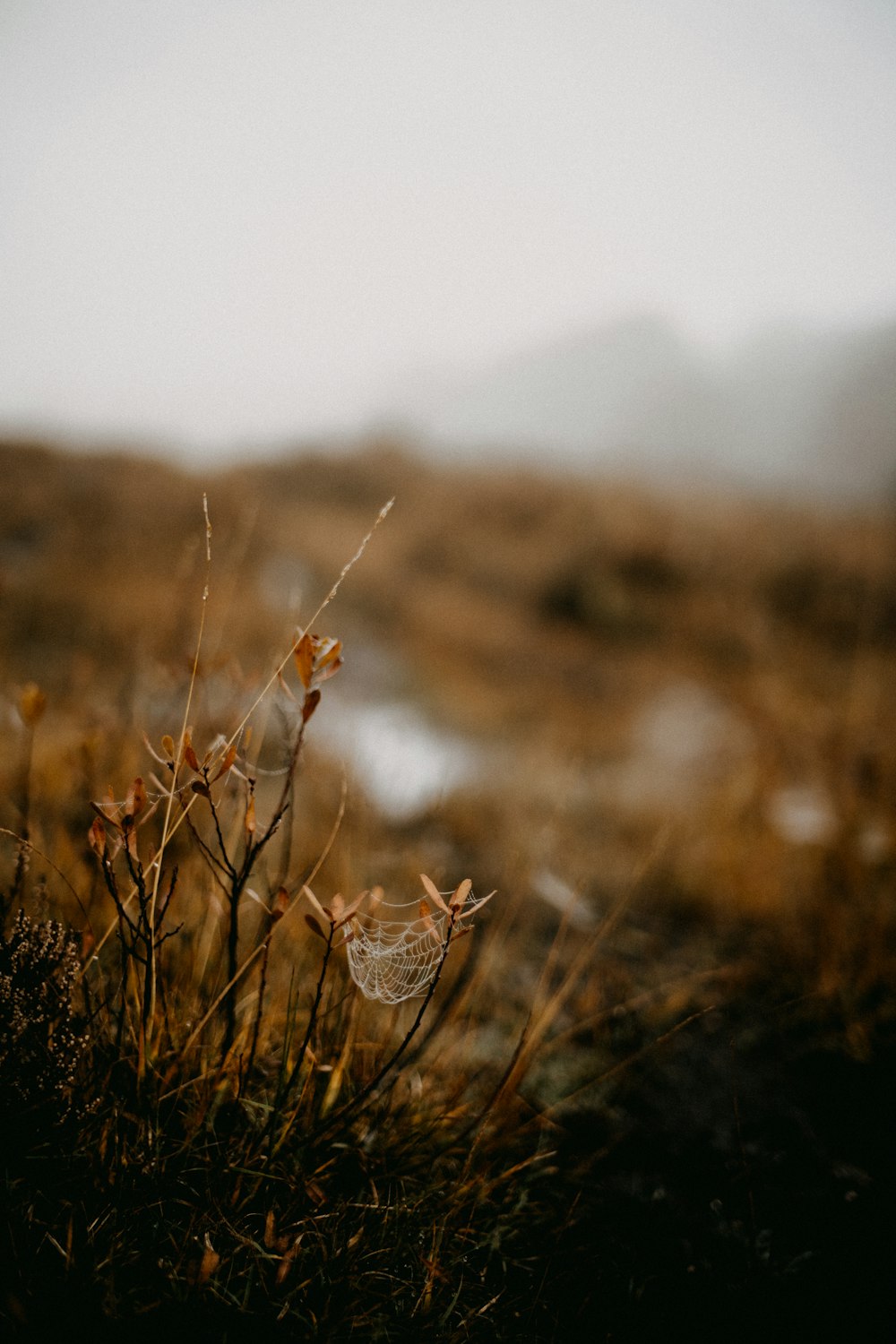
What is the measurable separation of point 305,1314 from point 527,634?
18.2ft

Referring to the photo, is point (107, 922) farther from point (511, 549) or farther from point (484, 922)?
point (511, 549)

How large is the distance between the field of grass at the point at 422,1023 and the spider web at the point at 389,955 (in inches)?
1.2

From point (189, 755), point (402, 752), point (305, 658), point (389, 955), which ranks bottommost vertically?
point (402, 752)

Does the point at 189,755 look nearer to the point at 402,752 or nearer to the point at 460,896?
the point at 460,896

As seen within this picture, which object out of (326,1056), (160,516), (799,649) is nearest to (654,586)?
(799,649)

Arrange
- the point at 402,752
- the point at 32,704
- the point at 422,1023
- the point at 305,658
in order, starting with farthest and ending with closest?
the point at 402,752, the point at 422,1023, the point at 32,704, the point at 305,658

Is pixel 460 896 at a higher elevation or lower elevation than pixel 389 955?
higher

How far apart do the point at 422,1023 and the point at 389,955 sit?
32 centimetres

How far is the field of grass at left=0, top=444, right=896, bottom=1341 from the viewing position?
77cm

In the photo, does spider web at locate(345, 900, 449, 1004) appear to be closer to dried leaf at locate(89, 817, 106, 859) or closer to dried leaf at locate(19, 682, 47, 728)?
dried leaf at locate(89, 817, 106, 859)

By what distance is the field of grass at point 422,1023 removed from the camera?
0.77 meters

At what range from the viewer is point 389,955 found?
1.16 m

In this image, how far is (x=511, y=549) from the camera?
322 inches

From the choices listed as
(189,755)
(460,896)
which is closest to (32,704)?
(189,755)
